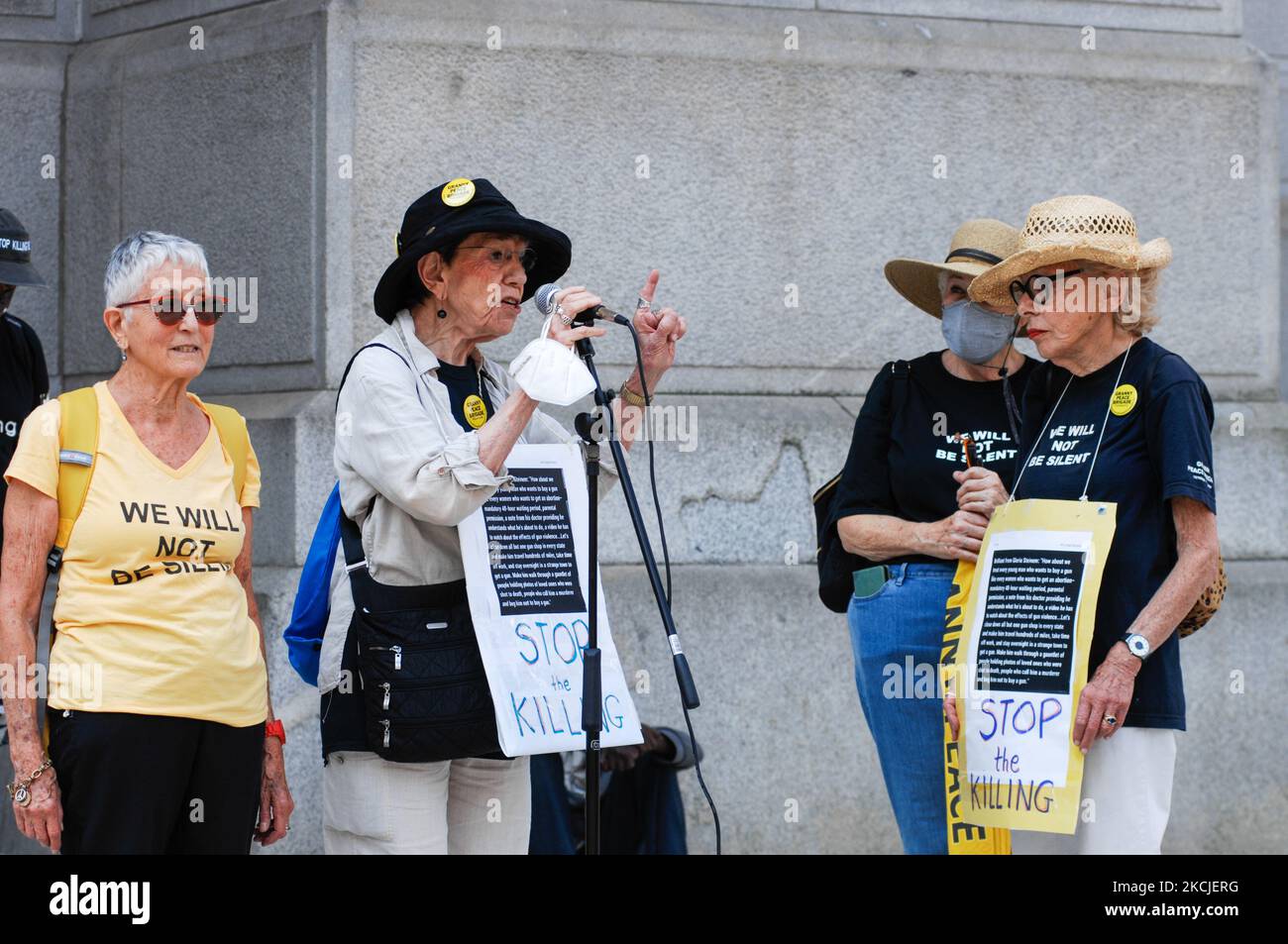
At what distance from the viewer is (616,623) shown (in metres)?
6.13

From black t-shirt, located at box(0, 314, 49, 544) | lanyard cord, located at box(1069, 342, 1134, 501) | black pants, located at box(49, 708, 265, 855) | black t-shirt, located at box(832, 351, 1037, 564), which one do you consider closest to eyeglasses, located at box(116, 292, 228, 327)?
black pants, located at box(49, 708, 265, 855)

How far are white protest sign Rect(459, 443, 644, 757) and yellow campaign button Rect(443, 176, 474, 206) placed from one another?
558 mm

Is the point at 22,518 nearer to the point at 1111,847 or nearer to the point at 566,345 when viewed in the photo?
the point at 566,345

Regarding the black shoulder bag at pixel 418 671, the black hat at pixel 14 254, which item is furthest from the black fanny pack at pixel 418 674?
the black hat at pixel 14 254

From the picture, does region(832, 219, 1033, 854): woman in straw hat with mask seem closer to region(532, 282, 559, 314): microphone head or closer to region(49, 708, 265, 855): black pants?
region(532, 282, 559, 314): microphone head

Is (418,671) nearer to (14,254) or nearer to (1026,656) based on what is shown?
(1026,656)

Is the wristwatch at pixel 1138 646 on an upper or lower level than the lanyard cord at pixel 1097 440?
lower

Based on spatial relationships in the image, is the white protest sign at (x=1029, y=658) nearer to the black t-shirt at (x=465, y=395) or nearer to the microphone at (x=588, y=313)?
the microphone at (x=588, y=313)

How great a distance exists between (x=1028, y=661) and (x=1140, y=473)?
46cm

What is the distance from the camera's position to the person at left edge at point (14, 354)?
4.68 meters

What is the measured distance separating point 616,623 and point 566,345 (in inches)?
109

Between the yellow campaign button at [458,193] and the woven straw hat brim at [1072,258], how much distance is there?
1.23 m

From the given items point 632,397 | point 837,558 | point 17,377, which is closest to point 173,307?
point 632,397
